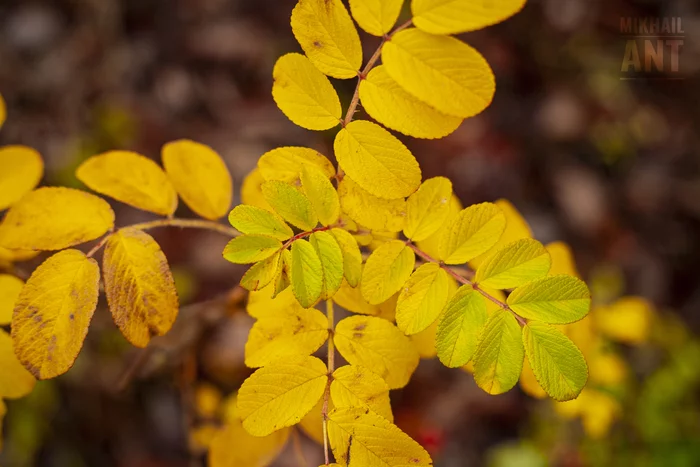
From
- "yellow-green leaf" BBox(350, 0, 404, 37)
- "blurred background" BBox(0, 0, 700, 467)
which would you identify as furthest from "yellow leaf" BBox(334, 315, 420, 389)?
"blurred background" BBox(0, 0, 700, 467)

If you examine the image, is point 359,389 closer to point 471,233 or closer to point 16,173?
point 471,233

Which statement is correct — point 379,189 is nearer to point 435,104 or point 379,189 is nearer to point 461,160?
point 435,104

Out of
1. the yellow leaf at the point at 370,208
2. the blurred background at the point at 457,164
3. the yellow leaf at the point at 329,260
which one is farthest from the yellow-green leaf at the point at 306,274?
the blurred background at the point at 457,164

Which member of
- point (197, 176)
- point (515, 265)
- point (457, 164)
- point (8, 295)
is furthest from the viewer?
point (457, 164)

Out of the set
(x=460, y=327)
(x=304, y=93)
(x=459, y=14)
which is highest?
(x=459, y=14)

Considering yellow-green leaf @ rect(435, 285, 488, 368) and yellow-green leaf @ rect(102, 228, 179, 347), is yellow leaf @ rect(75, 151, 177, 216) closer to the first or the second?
yellow-green leaf @ rect(102, 228, 179, 347)

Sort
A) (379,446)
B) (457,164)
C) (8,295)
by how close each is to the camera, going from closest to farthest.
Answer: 1. (379,446)
2. (8,295)
3. (457,164)

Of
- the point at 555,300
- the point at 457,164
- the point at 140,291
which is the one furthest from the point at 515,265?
the point at 457,164

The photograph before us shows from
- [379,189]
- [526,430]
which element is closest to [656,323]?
[526,430]

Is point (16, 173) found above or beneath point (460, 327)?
above
